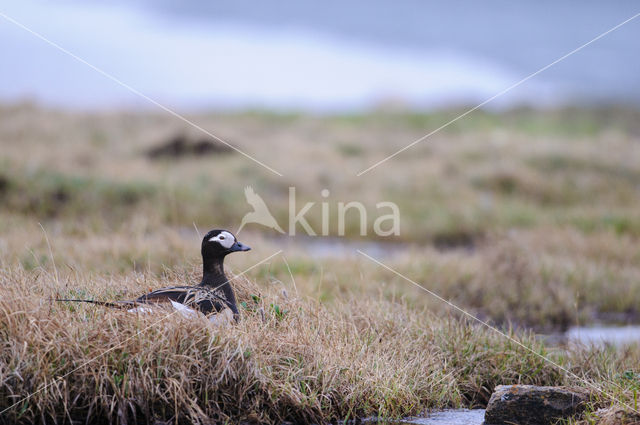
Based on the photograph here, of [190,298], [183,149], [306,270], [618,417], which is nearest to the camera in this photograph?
[618,417]

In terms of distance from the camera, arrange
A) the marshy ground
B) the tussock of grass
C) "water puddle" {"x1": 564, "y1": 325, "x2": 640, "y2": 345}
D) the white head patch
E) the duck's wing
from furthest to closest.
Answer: "water puddle" {"x1": 564, "y1": 325, "x2": 640, "y2": 345}, the white head patch, the duck's wing, the marshy ground, the tussock of grass

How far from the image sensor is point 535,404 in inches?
254

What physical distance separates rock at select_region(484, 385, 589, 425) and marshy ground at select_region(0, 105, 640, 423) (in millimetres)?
268

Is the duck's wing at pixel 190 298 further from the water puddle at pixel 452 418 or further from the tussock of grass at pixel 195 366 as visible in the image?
the water puddle at pixel 452 418

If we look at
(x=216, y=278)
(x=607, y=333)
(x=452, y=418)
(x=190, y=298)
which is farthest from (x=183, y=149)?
(x=452, y=418)

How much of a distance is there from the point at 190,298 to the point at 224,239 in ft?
1.68

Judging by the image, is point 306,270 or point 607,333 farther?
point 306,270

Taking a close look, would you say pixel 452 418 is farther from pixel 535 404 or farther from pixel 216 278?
pixel 216 278

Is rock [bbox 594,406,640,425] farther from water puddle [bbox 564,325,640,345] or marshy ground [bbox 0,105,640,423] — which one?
water puddle [bbox 564,325,640,345]

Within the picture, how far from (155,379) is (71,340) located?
2.10 feet

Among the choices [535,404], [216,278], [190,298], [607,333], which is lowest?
[607,333]

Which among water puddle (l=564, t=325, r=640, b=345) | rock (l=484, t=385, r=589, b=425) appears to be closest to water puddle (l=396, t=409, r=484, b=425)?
rock (l=484, t=385, r=589, b=425)

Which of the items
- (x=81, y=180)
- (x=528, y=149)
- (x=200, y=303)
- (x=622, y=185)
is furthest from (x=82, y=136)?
(x=200, y=303)

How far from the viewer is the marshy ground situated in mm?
5941
